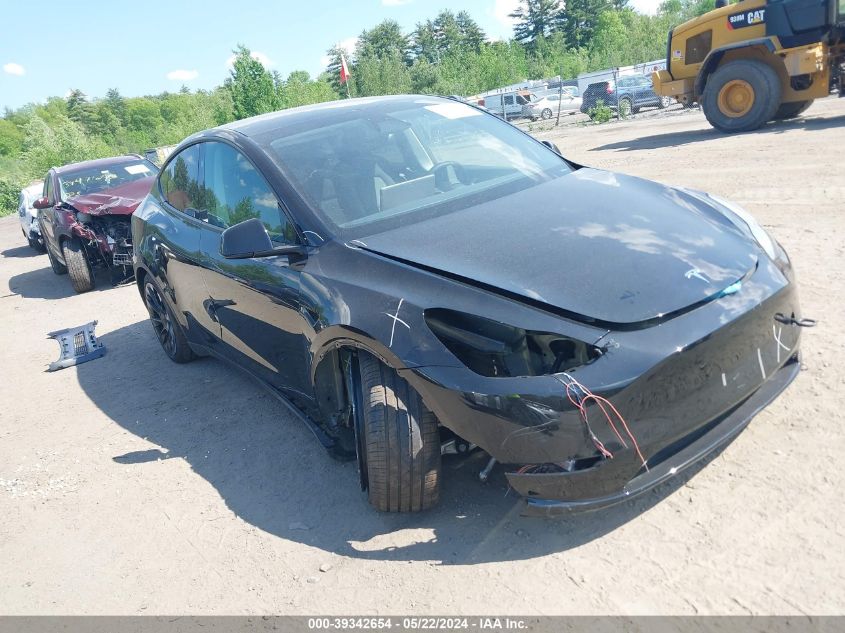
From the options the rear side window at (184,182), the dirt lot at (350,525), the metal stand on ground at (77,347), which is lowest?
the dirt lot at (350,525)

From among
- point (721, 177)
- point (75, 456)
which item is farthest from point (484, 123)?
point (721, 177)

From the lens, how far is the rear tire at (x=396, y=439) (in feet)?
8.96

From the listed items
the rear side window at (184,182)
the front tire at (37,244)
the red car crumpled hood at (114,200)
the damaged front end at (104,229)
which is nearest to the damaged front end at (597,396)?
the rear side window at (184,182)

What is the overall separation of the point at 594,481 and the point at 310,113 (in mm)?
2841

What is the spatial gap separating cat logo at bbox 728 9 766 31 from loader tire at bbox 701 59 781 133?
2.12ft

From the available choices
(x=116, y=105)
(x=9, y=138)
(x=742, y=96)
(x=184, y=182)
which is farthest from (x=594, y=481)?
(x=116, y=105)

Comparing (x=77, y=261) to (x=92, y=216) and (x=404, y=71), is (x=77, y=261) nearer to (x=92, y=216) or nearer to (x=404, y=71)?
(x=92, y=216)

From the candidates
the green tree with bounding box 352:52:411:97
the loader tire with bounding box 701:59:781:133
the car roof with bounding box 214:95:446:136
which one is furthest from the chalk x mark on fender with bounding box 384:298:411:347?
the green tree with bounding box 352:52:411:97

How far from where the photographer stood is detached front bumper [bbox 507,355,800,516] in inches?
95.0

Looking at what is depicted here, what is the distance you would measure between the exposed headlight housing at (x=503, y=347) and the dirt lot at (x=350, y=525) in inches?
29.4

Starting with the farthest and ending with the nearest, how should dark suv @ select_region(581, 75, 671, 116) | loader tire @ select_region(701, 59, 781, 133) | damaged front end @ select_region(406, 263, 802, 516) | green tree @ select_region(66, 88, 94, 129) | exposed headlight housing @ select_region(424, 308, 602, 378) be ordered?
1. green tree @ select_region(66, 88, 94, 129)
2. dark suv @ select_region(581, 75, 671, 116)
3. loader tire @ select_region(701, 59, 781, 133)
4. exposed headlight housing @ select_region(424, 308, 602, 378)
5. damaged front end @ select_region(406, 263, 802, 516)

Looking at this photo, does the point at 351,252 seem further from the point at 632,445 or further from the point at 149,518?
the point at 149,518

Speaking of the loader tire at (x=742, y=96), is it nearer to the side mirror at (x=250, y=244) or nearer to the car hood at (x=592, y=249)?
Answer: the car hood at (x=592, y=249)

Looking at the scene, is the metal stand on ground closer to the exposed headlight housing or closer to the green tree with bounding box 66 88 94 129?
the exposed headlight housing
